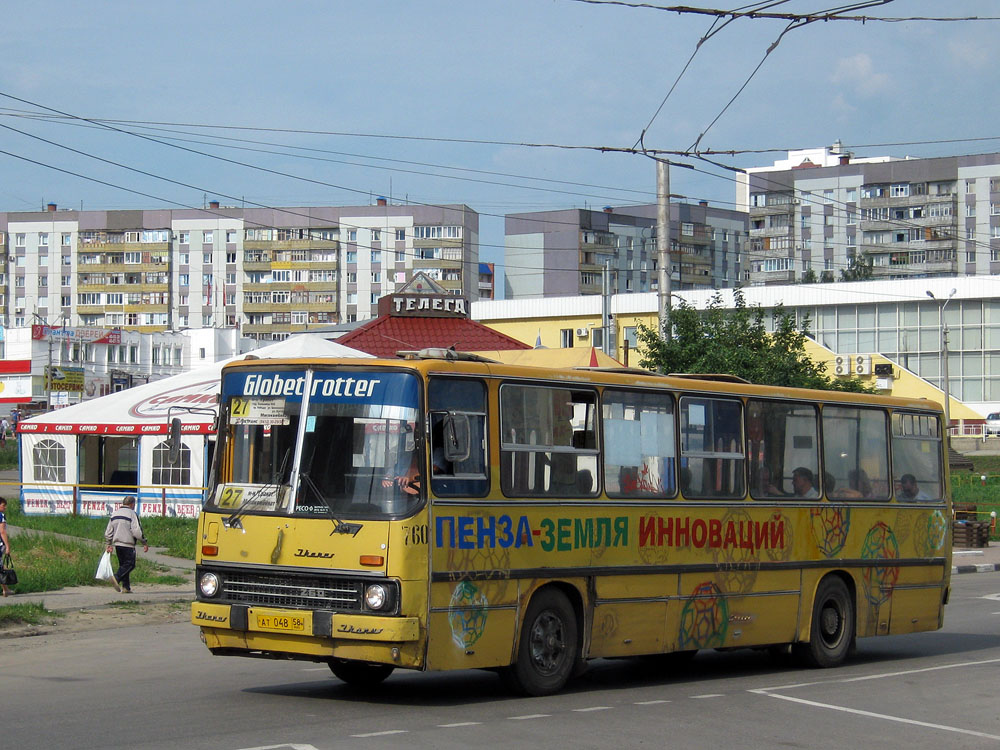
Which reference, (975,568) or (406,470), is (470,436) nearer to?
(406,470)

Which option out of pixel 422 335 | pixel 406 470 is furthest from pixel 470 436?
pixel 422 335

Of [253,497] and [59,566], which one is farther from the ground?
[253,497]

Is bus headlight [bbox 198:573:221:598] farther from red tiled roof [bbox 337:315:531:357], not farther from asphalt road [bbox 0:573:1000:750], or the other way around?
red tiled roof [bbox 337:315:531:357]

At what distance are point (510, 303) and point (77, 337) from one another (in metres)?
38.3

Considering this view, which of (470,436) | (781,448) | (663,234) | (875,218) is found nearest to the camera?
(470,436)

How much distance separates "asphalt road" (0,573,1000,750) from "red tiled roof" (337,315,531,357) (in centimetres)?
2796

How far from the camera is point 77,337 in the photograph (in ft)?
333

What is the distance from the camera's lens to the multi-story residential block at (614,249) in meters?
112

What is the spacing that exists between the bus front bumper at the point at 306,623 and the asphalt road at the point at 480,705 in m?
0.59

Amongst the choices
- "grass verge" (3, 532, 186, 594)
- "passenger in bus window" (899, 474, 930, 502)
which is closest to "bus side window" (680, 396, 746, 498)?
"passenger in bus window" (899, 474, 930, 502)

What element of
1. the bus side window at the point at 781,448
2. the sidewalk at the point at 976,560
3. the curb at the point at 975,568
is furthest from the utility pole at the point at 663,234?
the bus side window at the point at 781,448

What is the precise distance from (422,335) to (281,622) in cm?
3387

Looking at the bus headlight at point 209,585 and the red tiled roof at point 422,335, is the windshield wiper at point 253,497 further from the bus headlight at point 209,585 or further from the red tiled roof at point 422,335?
the red tiled roof at point 422,335

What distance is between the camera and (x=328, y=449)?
10.2 m
